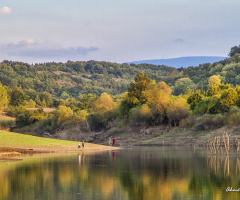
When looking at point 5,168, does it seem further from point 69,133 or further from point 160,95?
point 69,133

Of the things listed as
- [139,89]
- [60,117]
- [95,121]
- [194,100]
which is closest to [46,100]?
[60,117]

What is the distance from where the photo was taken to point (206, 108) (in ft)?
247

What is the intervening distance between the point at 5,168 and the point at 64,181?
26.1 ft

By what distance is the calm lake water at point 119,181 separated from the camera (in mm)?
20969

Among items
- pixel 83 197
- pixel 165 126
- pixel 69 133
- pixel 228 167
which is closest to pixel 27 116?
pixel 69 133

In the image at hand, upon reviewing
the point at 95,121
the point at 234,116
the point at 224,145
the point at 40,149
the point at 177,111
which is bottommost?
the point at 224,145

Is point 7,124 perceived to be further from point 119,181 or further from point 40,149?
point 119,181

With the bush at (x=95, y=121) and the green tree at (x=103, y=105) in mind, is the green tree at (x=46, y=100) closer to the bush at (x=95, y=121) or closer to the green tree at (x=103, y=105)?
the green tree at (x=103, y=105)

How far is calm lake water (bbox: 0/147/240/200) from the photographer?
21.0 meters

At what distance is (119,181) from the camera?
83.9ft

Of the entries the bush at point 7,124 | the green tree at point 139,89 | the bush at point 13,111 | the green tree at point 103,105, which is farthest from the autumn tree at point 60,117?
the bush at point 13,111

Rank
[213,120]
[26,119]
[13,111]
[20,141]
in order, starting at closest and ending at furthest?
[20,141] → [213,120] → [26,119] → [13,111]

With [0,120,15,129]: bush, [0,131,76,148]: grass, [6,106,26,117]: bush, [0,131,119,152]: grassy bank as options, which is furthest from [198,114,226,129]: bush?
[6,106,26,117]: bush

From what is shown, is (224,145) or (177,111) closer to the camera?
(224,145)
